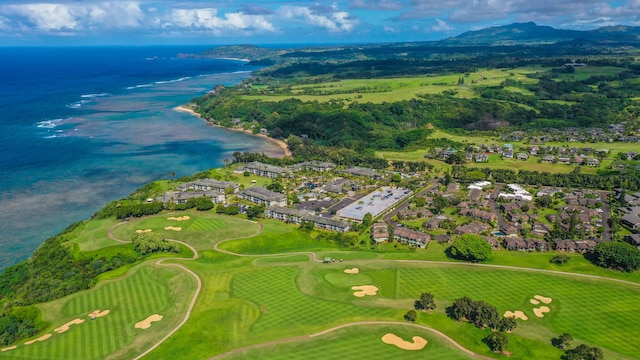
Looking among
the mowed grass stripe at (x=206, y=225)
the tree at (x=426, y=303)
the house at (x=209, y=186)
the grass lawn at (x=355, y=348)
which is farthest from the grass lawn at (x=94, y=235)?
the tree at (x=426, y=303)

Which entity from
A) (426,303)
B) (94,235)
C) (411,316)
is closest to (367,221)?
(426,303)

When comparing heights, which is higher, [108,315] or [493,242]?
[493,242]

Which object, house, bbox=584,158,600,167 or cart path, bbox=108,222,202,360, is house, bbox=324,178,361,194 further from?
house, bbox=584,158,600,167

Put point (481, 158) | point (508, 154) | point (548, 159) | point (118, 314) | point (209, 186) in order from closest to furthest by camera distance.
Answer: point (118, 314) < point (209, 186) < point (548, 159) < point (481, 158) < point (508, 154)

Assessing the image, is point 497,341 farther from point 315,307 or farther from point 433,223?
point 433,223

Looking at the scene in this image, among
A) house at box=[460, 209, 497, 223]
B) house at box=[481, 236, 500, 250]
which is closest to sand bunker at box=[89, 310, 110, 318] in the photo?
house at box=[481, 236, 500, 250]

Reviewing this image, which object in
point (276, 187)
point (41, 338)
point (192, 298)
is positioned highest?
point (276, 187)

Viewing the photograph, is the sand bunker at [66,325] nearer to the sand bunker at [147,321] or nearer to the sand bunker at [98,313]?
the sand bunker at [98,313]
